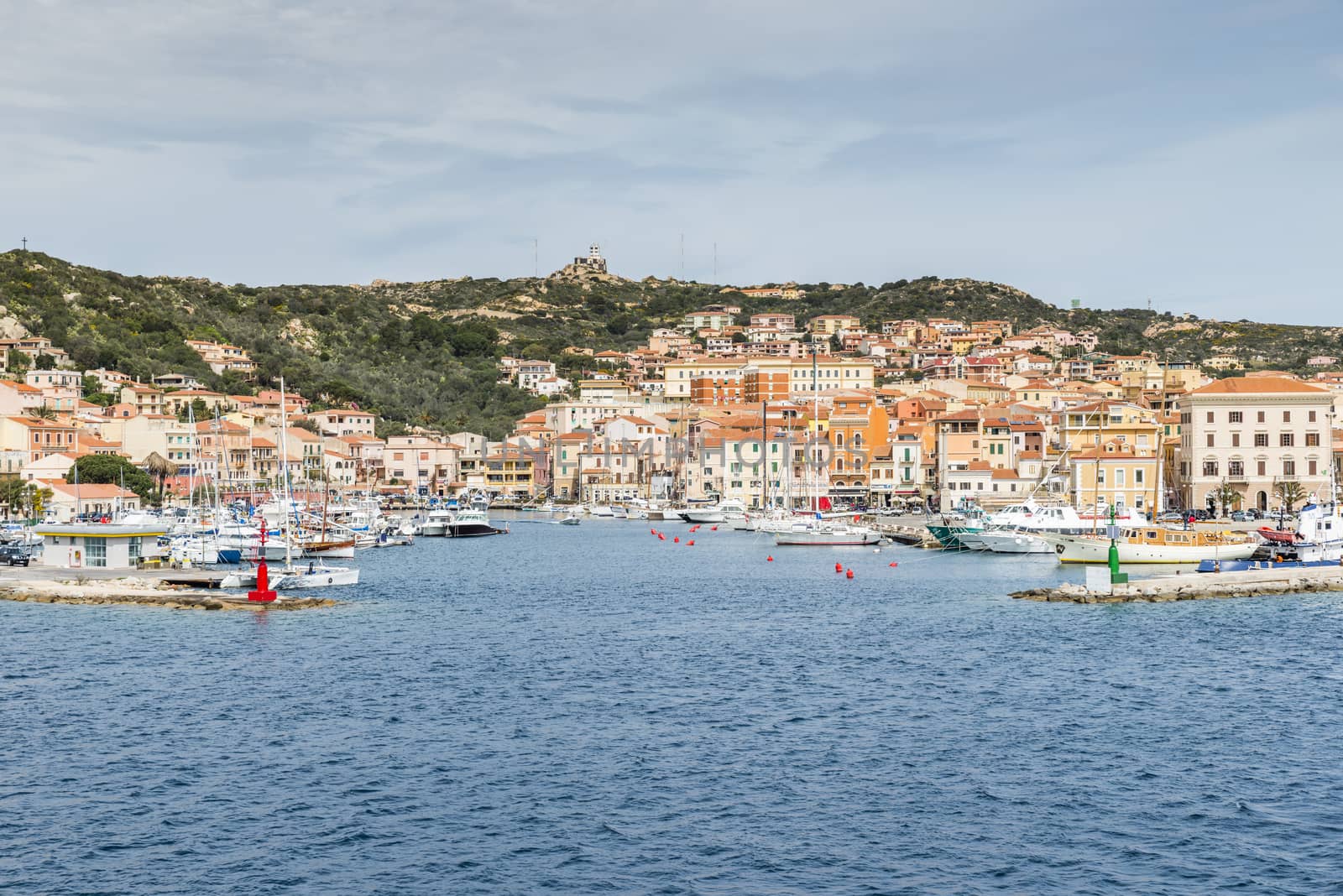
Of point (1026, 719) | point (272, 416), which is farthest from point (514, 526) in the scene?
point (1026, 719)

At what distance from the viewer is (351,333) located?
519 ft

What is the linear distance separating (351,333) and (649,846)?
484 ft

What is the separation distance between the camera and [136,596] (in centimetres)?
3847

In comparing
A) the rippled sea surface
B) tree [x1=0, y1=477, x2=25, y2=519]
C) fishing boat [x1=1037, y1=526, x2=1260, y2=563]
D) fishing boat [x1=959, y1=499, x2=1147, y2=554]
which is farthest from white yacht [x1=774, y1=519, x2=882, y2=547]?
tree [x1=0, y1=477, x2=25, y2=519]

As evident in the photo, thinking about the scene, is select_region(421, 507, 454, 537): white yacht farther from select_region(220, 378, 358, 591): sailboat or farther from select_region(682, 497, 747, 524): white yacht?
select_region(220, 378, 358, 591): sailboat

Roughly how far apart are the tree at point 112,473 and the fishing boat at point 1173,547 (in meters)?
61.3

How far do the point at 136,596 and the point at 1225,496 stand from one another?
2333 inches

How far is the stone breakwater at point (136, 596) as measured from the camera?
37.8 m

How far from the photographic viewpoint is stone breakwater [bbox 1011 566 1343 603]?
40.1 meters

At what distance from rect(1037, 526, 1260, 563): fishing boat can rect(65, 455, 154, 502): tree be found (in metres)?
61.3

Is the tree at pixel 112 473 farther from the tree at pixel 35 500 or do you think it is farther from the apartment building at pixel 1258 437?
the apartment building at pixel 1258 437

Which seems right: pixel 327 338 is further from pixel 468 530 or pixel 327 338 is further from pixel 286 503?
pixel 286 503

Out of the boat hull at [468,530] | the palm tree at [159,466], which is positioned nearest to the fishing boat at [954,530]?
the boat hull at [468,530]

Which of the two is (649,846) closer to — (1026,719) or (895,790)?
(895,790)
